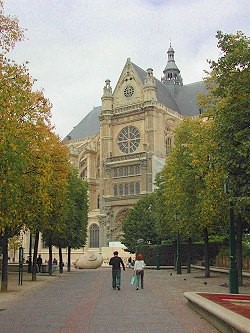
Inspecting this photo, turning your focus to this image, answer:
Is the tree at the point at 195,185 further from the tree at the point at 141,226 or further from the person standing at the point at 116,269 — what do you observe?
the tree at the point at 141,226

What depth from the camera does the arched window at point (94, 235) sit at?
81812 mm

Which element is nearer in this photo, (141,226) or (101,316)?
(101,316)

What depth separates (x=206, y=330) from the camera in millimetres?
9656

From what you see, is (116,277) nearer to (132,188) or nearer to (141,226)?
(141,226)

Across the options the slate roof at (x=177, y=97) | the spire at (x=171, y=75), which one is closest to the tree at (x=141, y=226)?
the slate roof at (x=177, y=97)

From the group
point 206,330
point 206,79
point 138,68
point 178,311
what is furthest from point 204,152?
point 138,68

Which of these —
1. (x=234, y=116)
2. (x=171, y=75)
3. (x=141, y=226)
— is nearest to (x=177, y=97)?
(x=171, y=75)

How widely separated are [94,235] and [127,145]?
16.2 meters

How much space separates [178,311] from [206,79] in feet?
49.1

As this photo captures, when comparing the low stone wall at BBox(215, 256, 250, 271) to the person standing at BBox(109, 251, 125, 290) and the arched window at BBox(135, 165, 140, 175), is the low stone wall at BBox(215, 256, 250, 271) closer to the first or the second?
the person standing at BBox(109, 251, 125, 290)

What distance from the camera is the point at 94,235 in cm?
8250

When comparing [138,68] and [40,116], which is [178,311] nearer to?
[40,116]

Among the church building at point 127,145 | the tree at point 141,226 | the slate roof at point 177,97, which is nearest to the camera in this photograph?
the tree at point 141,226

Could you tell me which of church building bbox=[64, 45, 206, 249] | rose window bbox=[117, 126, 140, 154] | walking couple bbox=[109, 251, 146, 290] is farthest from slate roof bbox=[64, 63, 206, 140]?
walking couple bbox=[109, 251, 146, 290]
